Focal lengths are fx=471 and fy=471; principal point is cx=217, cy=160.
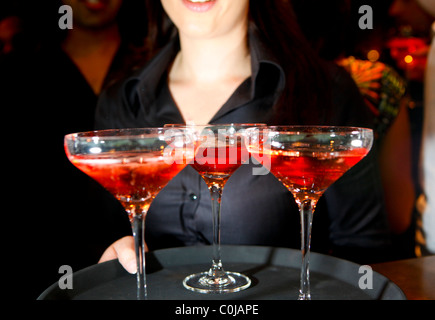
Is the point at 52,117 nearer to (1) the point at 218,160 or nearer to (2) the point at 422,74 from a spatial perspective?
(1) the point at 218,160

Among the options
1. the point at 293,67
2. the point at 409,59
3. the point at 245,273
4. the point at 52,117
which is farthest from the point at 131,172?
the point at 409,59

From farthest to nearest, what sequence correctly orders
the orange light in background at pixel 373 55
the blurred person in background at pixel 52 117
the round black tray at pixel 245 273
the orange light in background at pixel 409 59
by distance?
1. the orange light in background at pixel 373 55
2. the orange light in background at pixel 409 59
3. the blurred person in background at pixel 52 117
4. the round black tray at pixel 245 273

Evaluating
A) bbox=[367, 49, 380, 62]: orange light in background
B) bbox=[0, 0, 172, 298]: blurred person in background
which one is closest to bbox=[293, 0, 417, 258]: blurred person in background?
bbox=[0, 0, 172, 298]: blurred person in background

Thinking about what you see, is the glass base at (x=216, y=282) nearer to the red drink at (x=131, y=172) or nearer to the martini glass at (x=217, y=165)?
the martini glass at (x=217, y=165)

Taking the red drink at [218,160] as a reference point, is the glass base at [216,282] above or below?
below

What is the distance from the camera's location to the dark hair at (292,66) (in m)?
1.64

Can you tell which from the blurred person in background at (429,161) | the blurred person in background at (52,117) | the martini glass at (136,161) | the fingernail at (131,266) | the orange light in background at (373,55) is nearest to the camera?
the martini glass at (136,161)

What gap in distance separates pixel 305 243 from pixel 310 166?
157 mm

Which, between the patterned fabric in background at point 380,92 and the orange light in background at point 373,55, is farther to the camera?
the orange light in background at point 373,55

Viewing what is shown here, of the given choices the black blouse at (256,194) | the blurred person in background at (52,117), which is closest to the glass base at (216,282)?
the black blouse at (256,194)

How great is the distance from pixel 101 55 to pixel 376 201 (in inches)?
69.0

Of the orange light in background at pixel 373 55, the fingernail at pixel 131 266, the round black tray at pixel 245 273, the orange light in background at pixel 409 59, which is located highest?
the orange light in background at pixel 373 55

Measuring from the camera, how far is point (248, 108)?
164 centimetres
